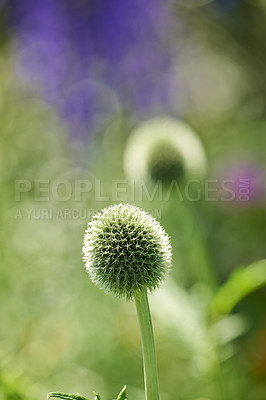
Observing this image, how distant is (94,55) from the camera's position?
185 inches

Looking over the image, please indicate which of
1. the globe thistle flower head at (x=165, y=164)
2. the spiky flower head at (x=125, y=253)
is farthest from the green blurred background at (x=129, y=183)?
the spiky flower head at (x=125, y=253)

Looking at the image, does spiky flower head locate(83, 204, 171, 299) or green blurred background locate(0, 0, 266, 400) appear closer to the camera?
spiky flower head locate(83, 204, 171, 299)

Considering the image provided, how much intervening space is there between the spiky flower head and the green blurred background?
424 mm

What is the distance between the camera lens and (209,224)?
3.25 meters

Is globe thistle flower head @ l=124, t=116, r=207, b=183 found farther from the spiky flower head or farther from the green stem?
the green stem

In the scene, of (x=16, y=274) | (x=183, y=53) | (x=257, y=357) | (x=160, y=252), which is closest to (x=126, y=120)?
(x=183, y=53)

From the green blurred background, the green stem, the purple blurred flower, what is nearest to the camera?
the green stem

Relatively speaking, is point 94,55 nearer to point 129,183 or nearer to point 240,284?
point 129,183

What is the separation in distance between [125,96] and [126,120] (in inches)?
17.0

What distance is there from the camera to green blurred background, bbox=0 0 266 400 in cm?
199

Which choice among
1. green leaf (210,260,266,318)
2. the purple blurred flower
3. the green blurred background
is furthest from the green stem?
the purple blurred flower

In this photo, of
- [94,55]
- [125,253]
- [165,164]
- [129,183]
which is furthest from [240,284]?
[94,55]

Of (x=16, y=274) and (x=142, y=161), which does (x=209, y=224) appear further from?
(x=16, y=274)

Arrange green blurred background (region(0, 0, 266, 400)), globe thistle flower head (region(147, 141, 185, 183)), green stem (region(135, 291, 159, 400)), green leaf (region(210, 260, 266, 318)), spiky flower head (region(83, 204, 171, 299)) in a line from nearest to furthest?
green stem (region(135, 291, 159, 400)) → spiky flower head (region(83, 204, 171, 299)) → green leaf (region(210, 260, 266, 318)) → green blurred background (region(0, 0, 266, 400)) → globe thistle flower head (region(147, 141, 185, 183))
